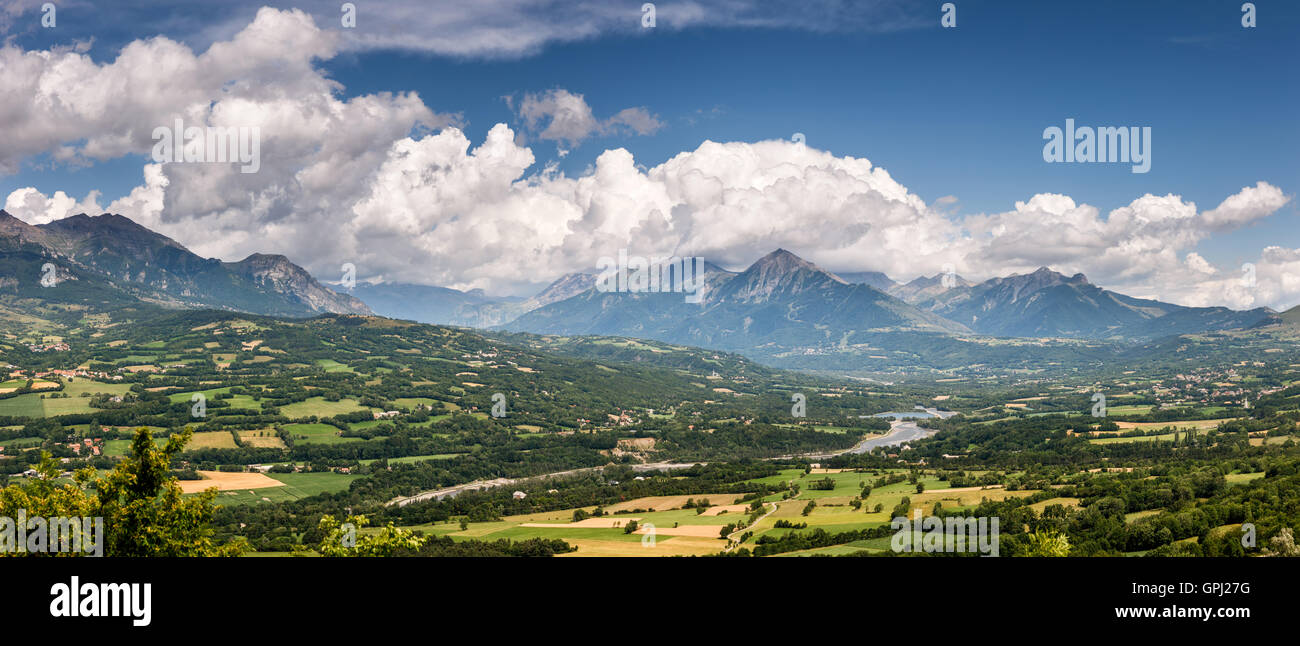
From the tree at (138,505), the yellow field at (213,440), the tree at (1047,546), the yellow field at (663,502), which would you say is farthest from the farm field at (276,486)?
the tree at (1047,546)

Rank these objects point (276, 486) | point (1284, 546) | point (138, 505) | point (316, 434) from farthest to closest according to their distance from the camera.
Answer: point (316, 434) → point (276, 486) → point (1284, 546) → point (138, 505)

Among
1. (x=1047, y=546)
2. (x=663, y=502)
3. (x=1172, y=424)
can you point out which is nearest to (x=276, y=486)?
(x=663, y=502)

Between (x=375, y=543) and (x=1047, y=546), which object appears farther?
(x=1047, y=546)

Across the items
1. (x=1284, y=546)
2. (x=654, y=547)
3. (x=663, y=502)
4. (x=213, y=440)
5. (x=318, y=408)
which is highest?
(x=1284, y=546)

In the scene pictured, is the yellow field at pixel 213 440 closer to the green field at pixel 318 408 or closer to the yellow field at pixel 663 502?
the green field at pixel 318 408

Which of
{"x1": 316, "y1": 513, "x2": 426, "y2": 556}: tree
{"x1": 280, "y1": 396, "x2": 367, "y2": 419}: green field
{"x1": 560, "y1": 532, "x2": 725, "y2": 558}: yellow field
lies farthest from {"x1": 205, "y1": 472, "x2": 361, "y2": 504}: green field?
{"x1": 316, "y1": 513, "x2": 426, "y2": 556}: tree

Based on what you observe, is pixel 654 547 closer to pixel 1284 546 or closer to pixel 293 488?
pixel 1284 546

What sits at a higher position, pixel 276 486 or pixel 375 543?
pixel 375 543

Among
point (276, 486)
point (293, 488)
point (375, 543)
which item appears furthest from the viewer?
point (293, 488)

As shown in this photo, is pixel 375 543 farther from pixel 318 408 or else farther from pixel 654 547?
pixel 318 408

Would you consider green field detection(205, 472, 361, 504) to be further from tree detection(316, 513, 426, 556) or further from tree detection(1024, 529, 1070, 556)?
tree detection(1024, 529, 1070, 556)

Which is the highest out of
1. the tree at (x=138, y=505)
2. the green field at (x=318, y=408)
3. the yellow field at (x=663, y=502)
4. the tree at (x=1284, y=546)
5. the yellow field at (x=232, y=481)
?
the tree at (x=138, y=505)
